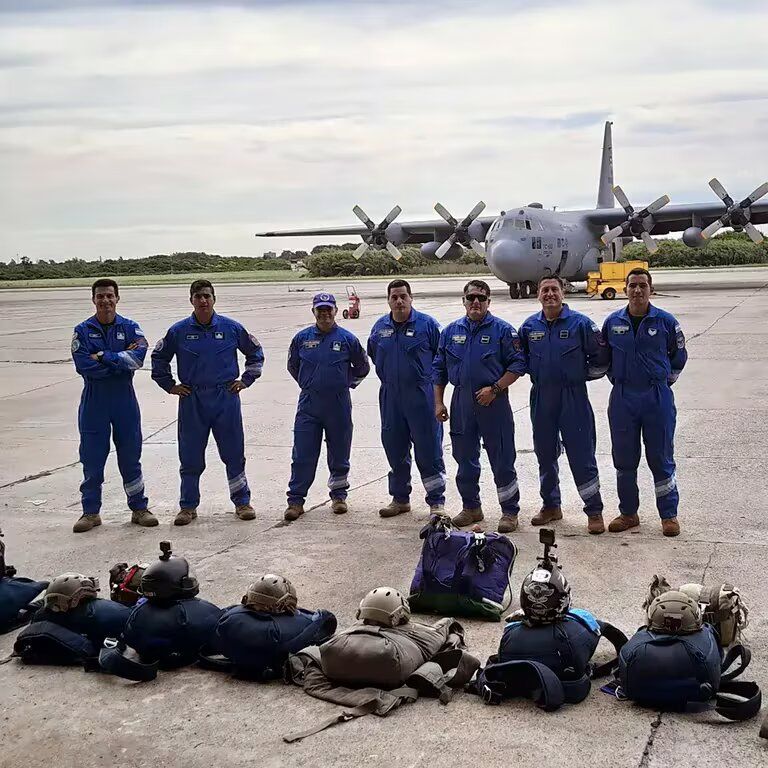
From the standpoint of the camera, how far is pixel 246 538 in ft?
24.2

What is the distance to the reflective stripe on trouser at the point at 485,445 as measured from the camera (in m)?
7.52

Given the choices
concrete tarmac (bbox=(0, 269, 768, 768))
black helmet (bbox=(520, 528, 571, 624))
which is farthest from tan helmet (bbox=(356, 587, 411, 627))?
black helmet (bbox=(520, 528, 571, 624))

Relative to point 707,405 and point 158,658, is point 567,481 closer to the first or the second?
point 707,405

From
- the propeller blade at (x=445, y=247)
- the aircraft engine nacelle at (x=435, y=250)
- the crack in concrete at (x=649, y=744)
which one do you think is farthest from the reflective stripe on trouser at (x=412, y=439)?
the aircraft engine nacelle at (x=435, y=250)

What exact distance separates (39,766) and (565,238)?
3055cm

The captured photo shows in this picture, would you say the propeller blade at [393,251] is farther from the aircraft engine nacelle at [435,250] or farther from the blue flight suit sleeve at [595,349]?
the blue flight suit sleeve at [595,349]

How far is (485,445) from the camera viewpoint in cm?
769

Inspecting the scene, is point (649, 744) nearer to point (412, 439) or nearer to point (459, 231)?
point (412, 439)

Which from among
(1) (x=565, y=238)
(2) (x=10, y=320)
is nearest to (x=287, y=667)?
(1) (x=565, y=238)

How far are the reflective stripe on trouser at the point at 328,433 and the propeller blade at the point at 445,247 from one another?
3193 cm

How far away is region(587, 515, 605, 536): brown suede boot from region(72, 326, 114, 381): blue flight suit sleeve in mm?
4030

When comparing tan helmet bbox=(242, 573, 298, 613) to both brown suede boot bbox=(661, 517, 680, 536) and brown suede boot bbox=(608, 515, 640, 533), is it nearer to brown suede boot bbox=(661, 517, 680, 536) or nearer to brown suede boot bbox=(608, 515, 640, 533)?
brown suede boot bbox=(608, 515, 640, 533)

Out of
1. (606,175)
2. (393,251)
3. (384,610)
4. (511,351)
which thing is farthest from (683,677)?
(606,175)

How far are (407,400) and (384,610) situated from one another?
331cm
